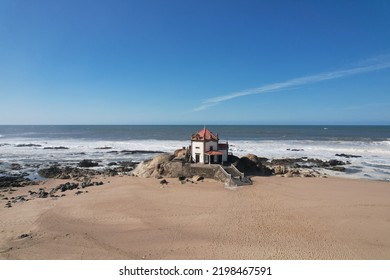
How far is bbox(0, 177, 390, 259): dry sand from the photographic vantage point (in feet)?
36.5

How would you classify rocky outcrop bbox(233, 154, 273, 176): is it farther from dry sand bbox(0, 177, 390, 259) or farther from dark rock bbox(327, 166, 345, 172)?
dark rock bbox(327, 166, 345, 172)

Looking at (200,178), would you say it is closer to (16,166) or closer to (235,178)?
(235,178)

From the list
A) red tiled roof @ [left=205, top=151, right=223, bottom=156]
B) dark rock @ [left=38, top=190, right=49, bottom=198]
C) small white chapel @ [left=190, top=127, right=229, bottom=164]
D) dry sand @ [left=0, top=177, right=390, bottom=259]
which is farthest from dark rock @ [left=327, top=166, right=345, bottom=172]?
dark rock @ [left=38, top=190, right=49, bottom=198]

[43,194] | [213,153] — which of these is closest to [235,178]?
[213,153]

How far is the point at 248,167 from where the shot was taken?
2600cm

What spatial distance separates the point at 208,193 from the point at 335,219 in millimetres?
7853

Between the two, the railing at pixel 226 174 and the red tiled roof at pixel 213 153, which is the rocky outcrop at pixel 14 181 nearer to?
the red tiled roof at pixel 213 153

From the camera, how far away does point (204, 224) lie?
45.3ft

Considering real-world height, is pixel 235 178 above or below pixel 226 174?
below

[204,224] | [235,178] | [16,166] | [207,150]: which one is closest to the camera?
[204,224]

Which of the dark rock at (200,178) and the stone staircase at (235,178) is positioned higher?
the stone staircase at (235,178)

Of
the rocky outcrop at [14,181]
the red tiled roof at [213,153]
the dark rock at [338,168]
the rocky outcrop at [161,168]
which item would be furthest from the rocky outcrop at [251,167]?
the rocky outcrop at [14,181]

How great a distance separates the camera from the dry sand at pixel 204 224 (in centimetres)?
1112

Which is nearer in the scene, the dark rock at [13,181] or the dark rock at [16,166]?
the dark rock at [13,181]
